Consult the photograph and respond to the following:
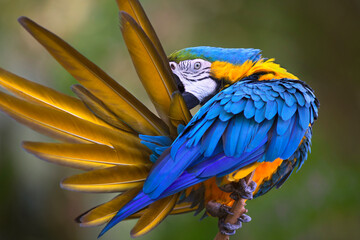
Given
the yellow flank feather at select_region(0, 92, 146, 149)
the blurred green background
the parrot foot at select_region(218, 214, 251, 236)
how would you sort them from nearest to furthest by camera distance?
the yellow flank feather at select_region(0, 92, 146, 149)
the parrot foot at select_region(218, 214, 251, 236)
the blurred green background

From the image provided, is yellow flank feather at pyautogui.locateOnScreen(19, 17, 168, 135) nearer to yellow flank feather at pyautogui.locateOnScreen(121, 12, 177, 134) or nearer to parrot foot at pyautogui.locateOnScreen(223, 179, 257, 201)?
yellow flank feather at pyautogui.locateOnScreen(121, 12, 177, 134)

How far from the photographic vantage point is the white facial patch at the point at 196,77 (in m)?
0.88

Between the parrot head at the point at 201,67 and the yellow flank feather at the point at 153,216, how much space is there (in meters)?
0.22

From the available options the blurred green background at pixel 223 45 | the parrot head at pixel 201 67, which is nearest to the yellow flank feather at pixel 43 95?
the parrot head at pixel 201 67

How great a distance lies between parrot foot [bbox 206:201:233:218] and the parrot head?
220 millimetres

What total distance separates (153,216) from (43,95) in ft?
1.01

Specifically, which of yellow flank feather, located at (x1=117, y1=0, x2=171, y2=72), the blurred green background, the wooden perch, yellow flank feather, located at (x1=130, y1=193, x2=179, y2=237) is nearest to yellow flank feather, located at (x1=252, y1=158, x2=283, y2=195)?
the wooden perch

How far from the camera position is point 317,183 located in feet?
5.48

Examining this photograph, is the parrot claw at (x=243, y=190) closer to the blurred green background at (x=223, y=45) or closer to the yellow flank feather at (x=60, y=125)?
the yellow flank feather at (x=60, y=125)

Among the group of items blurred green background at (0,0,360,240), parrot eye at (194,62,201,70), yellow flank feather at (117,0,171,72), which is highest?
yellow flank feather at (117,0,171,72)

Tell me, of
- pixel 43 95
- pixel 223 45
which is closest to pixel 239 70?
pixel 43 95

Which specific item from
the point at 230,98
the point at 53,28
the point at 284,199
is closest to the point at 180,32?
the point at 53,28

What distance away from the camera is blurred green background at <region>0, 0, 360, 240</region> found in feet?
5.32

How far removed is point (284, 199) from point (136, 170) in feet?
3.42
